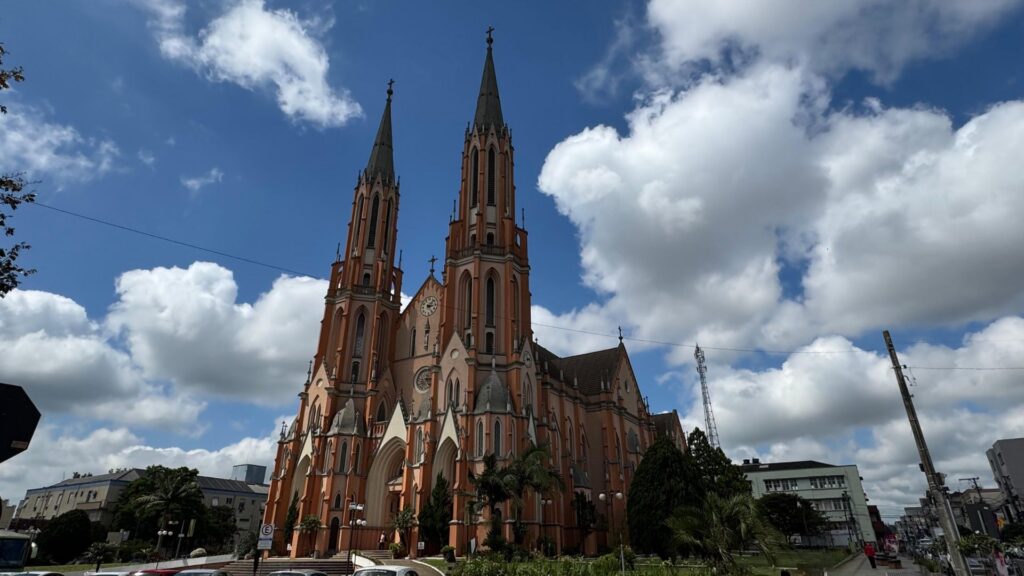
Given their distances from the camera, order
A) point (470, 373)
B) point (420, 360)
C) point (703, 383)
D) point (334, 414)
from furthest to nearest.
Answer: point (703, 383) → point (420, 360) → point (334, 414) → point (470, 373)

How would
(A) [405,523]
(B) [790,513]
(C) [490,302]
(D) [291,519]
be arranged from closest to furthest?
(A) [405,523] < (D) [291,519] < (C) [490,302] < (B) [790,513]

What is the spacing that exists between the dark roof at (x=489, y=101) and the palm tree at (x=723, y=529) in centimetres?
4482

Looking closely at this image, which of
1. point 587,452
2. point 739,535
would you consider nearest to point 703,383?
point 587,452

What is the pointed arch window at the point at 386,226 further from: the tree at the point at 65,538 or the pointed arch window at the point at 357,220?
the tree at the point at 65,538

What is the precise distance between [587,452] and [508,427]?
59.2 ft

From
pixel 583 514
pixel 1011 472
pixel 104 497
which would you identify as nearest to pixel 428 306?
pixel 583 514

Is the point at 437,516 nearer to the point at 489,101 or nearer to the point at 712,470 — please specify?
the point at 712,470

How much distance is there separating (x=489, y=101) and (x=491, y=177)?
10082 millimetres

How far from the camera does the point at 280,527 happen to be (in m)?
45.2

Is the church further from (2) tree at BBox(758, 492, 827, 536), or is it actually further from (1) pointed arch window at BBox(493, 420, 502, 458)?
(2) tree at BBox(758, 492, 827, 536)

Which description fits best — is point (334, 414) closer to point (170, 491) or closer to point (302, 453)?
point (302, 453)

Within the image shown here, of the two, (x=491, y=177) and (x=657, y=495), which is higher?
(x=491, y=177)

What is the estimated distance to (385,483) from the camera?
1796 inches

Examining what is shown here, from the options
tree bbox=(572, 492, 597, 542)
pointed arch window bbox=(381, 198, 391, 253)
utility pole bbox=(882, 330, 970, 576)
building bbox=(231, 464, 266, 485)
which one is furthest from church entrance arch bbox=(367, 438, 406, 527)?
building bbox=(231, 464, 266, 485)
